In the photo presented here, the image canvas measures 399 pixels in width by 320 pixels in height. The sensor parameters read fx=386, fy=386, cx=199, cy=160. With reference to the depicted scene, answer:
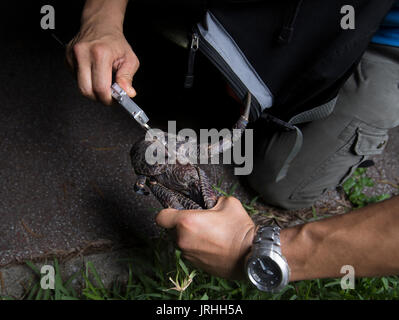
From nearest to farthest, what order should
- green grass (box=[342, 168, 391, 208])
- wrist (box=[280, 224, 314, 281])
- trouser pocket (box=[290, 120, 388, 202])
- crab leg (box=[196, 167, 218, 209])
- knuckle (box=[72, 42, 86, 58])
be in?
wrist (box=[280, 224, 314, 281])
crab leg (box=[196, 167, 218, 209])
knuckle (box=[72, 42, 86, 58])
trouser pocket (box=[290, 120, 388, 202])
green grass (box=[342, 168, 391, 208])

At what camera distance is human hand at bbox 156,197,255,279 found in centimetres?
123

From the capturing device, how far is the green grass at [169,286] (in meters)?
1.55

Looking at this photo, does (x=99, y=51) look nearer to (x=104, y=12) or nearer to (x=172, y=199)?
(x=104, y=12)

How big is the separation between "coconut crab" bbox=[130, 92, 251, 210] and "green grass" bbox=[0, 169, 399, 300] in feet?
0.95

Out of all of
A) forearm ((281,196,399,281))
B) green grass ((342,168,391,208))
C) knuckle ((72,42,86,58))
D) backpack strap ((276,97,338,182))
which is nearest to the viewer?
forearm ((281,196,399,281))

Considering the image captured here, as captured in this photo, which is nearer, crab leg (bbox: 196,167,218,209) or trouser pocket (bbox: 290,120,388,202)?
crab leg (bbox: 196,167,218,209)

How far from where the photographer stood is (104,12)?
1612 mm

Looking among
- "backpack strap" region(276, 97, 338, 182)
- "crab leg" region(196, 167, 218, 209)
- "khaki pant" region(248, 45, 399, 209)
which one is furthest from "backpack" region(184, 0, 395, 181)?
"crab leg" region(196, 167, 218, 209)

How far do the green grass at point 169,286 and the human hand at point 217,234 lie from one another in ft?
0.91

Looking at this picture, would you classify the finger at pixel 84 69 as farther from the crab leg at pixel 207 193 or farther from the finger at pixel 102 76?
the crab leg at pixel 207 193

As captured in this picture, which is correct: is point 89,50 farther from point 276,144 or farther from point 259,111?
point 276,144

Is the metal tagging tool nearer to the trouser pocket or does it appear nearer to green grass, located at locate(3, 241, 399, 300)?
green grass, located at locate(3, 241, 399, 300)

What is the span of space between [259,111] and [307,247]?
715 millimetres

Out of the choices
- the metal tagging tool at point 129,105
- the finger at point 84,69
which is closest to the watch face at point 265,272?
the metal tagging tool at point 129,105
